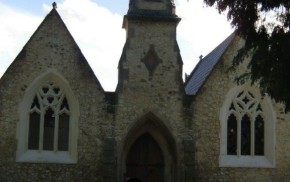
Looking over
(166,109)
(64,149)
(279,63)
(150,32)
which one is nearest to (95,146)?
(64,149)

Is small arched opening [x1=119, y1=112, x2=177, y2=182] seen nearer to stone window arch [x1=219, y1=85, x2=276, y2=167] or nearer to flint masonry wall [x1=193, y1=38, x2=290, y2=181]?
flint masonry wall [x1=193, y1=38, x2=290, y2=181]

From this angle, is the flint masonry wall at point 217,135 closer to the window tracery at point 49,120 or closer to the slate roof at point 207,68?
the slate roof at point 207,68

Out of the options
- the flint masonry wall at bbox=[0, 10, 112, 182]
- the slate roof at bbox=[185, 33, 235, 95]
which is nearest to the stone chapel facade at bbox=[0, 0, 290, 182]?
the flint masonry wall at bbox=[0, 10, 112, 182]

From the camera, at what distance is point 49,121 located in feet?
62.8

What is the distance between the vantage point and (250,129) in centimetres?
2027

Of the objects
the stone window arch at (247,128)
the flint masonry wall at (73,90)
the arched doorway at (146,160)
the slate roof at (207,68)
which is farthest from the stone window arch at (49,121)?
the stone window arch at (247,128)

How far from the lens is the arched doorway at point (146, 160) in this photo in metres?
20.2

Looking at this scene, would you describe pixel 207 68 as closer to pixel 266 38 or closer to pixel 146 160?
pixel 146 160

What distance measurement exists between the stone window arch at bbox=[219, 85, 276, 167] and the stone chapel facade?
36mm

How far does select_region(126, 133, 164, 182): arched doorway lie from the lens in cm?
2019

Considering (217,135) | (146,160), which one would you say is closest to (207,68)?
(217,135)

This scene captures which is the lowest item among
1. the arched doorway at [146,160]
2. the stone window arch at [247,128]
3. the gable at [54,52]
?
the arched doorway at [146,160]

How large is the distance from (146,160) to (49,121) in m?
3.80

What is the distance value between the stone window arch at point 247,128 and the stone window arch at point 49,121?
5.31 m
